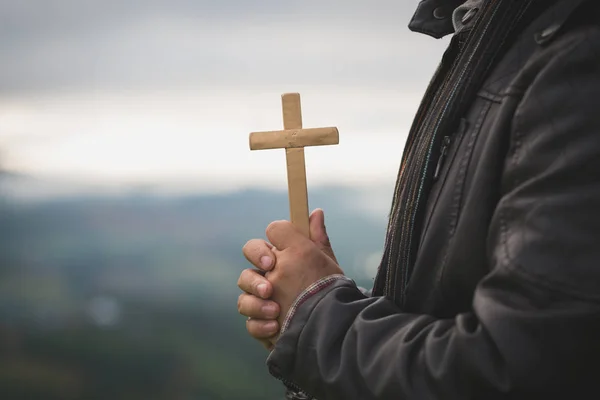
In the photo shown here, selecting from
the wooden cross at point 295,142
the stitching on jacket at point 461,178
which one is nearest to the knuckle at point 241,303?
the wooden cross at point 295,142

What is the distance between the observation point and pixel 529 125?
113 centimetres

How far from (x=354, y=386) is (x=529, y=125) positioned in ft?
1.84

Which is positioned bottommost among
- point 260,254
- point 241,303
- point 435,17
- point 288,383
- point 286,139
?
point 288,383

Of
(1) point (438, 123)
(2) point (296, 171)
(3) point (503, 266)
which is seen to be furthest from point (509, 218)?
(2) point (296, 171)

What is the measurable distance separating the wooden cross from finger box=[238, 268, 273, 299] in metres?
0.18

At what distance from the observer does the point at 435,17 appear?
1.90 metres

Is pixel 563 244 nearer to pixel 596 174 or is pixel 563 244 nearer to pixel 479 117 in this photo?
pixel 596 174

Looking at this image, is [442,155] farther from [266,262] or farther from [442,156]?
[266,262]

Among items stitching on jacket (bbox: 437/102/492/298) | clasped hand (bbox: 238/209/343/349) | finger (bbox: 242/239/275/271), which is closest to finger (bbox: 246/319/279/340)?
clasped hand (bbox: 238/209/343/349)

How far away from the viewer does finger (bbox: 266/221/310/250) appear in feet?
5.15

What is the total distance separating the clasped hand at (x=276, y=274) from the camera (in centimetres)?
147

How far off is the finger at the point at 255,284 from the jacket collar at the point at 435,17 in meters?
0.85

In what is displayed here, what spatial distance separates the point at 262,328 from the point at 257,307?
0.15ft

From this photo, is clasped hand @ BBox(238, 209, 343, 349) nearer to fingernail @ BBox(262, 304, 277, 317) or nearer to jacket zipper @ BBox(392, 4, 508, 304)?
fingernail @ BBox(262, 304, 277, 317)
